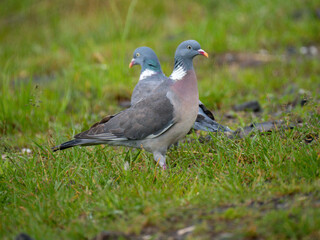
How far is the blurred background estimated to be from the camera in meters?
5.34

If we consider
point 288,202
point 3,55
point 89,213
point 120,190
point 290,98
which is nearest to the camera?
point 288,202

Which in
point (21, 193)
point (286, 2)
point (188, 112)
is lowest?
point (21, 193)

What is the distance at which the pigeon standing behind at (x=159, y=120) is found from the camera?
12.5 ft

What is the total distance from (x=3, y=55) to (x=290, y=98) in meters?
5.70

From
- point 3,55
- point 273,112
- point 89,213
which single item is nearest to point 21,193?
point 89,213

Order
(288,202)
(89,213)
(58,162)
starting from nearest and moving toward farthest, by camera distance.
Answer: (288,202) < (89,213) < (58,162)

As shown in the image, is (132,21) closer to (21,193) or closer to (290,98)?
(290,98)

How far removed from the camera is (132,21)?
9.30 metres

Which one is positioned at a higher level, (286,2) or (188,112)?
(286,2)

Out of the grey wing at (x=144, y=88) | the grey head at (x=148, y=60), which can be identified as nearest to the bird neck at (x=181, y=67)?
the grey wing at (x=144, y=88)

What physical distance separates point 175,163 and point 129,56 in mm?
3196

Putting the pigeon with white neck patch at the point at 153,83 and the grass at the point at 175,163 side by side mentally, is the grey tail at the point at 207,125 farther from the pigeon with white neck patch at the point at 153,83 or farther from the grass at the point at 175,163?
the grass at the point at 175,163

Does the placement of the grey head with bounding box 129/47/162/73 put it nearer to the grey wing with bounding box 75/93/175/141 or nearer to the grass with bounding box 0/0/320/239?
the grass with bounding box 0/0/320/239

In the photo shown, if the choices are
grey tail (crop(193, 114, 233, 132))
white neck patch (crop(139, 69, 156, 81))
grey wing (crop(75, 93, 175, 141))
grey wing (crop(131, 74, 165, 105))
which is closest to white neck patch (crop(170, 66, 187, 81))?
grey wing (crop(75, 93, 175, 141))
